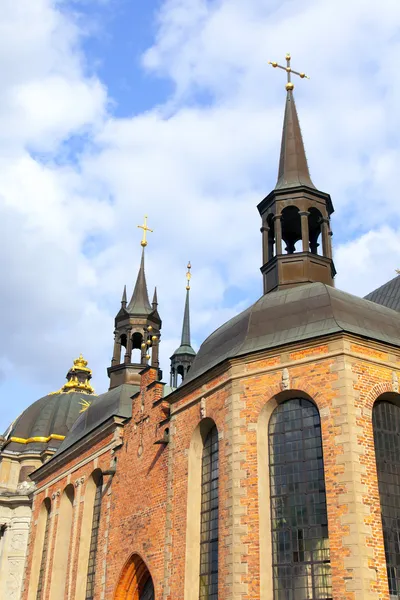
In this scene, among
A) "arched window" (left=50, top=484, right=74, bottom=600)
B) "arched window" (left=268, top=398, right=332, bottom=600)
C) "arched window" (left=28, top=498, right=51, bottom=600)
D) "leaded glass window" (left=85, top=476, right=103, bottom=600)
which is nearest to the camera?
"arched window" (left=268, top=398, right=332, bottom=600)

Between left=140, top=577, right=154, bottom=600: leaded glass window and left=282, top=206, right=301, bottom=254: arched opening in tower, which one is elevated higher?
left=282, top=206, right=301, bottom=254: arched opening in tower

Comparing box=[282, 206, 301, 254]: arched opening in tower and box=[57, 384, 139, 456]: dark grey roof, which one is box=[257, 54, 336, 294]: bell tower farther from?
box=[57, 384, 139, 456]: dark grey roof

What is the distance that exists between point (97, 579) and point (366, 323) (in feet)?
40.0

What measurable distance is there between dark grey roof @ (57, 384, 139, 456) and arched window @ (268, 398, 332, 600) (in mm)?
9758

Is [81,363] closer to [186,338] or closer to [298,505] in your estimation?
[186,338]

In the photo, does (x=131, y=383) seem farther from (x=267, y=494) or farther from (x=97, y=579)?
(x=267, y=494)

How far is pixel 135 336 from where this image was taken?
31781mm

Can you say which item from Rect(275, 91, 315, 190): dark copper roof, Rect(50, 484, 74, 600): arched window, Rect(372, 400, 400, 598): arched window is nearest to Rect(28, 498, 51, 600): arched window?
Rect(50, 484, 74, 600): arched window

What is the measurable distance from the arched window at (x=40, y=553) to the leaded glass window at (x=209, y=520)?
13069 mm

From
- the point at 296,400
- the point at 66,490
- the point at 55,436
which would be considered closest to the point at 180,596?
the point at 296,400

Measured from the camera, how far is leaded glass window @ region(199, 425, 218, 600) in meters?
16.3

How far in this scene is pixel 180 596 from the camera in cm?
1691

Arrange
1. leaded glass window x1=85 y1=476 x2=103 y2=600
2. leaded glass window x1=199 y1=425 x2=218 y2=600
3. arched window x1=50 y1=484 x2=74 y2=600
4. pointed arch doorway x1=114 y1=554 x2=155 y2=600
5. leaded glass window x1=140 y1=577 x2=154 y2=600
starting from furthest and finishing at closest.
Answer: arched window x1=50 y1=484 x2=74 y2=600 → leaded glass window x1=85 y1=476 x2=103 y2=600 → pointed arch doorway x1=114 y1=554 x2=155 y2=600 → leaded glass window x1=140 y1=577 x2=154 y2=600 → leaded glass window x1=199 y1=425 x2=218 y2=600

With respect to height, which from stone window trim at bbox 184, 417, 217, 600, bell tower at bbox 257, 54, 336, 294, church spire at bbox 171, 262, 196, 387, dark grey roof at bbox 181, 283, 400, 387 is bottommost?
stone window trim at bbox 184, 417, 217, 600
